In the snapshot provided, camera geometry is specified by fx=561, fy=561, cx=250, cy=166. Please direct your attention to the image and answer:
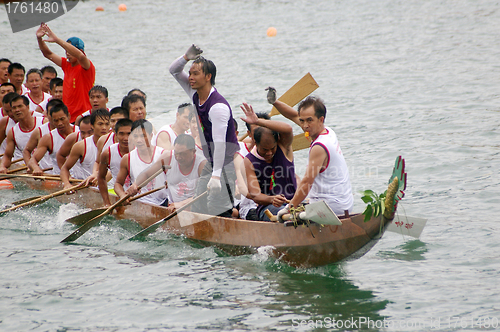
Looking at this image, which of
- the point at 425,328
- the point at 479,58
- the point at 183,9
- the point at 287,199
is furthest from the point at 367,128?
the point at 183,9

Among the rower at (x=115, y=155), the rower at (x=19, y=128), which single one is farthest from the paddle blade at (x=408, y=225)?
the rower at (x=19, y=128)

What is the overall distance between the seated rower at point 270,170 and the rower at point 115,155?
1.77 metres

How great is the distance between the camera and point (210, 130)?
18.7 feet

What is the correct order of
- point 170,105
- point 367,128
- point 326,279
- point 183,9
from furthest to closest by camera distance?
1. point 183,9
2. point 170,105
3. point 367,128
4. point 326,279

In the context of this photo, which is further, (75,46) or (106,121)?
(75,46)

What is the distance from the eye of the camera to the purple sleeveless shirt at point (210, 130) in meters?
5.59

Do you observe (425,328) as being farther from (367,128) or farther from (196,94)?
(367,128)

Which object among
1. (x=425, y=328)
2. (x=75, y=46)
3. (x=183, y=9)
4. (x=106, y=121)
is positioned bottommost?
(x=425, y=328)

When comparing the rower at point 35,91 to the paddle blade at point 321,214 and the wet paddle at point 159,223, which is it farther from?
the paddle blade at point 321,214

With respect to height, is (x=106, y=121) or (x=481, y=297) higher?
(x=106, y=121)

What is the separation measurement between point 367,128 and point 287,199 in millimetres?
6456

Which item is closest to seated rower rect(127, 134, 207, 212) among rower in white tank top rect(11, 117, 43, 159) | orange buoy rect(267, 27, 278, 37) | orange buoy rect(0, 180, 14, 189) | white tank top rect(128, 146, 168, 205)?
white tank top rect(128, 146, 168, 205)

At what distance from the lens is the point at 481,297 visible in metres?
5.01

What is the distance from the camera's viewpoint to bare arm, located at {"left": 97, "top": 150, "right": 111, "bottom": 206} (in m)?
6.75
